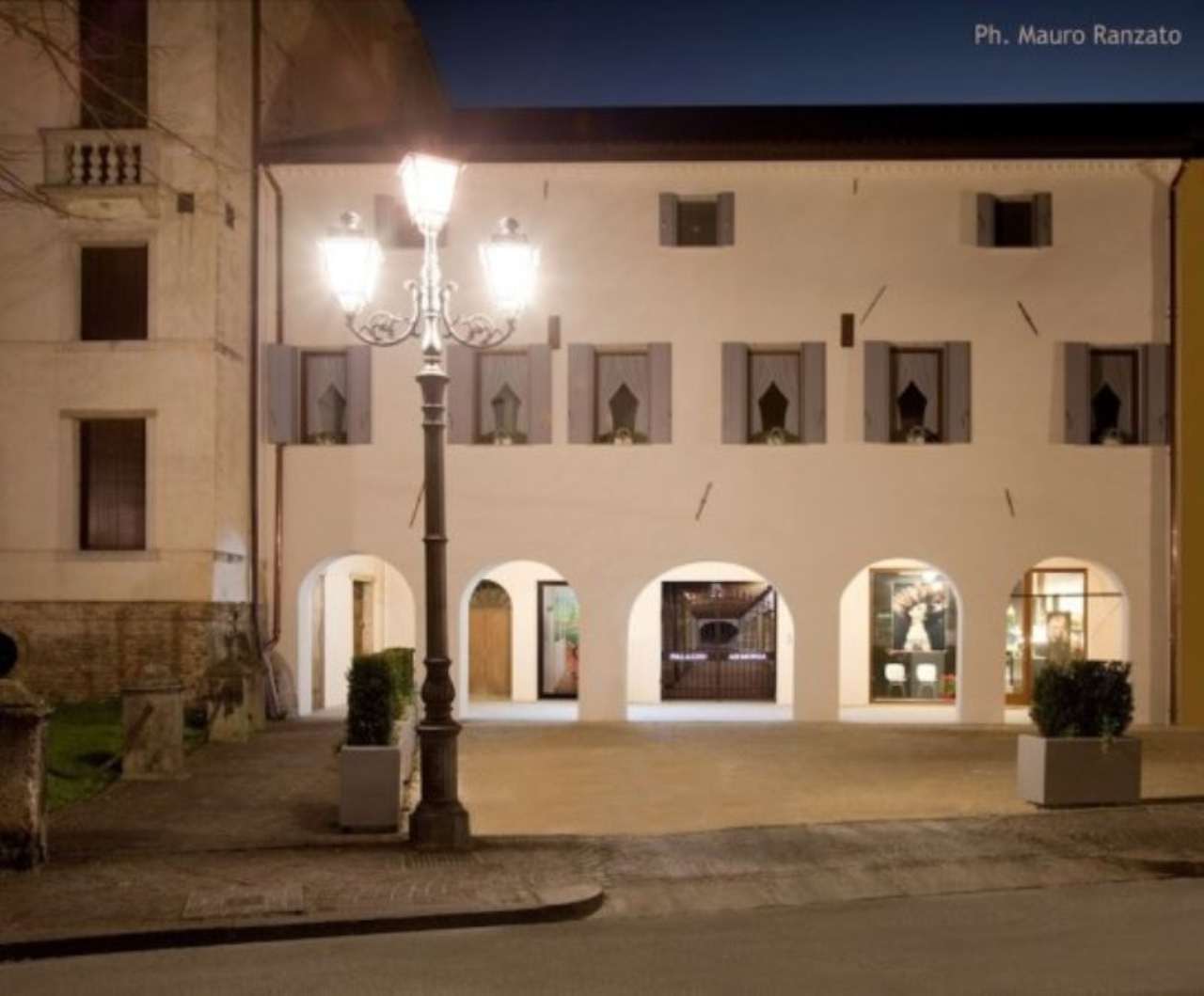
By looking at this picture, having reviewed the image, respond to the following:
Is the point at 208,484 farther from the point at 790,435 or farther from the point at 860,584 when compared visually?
the point at 860,584

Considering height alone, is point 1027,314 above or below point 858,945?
above

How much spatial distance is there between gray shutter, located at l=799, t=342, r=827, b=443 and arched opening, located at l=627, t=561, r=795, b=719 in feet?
14.5

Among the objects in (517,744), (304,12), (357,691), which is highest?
(304,12)

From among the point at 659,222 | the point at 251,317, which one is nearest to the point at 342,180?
the point at 251,317

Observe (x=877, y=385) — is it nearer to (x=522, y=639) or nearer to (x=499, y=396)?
(x=499, y=396)

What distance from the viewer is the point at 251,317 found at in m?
22.2

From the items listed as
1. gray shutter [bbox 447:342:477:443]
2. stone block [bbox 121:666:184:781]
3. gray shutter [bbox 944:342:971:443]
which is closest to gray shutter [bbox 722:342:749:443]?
gray shutter [bbox 944:342:971:443]

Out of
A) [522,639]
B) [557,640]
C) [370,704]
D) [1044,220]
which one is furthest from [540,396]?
[370,704]

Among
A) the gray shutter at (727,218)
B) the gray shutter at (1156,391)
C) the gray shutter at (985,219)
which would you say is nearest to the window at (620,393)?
the gray shutter at (727,218)

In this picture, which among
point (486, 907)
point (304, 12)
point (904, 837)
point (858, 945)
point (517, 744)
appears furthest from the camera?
point (304, 12)

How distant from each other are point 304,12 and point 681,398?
914 centimetres

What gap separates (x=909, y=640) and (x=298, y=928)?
1750 centimetres

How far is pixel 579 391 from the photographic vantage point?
2233 cm

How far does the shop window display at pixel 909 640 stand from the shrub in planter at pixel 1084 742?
1154 cm
